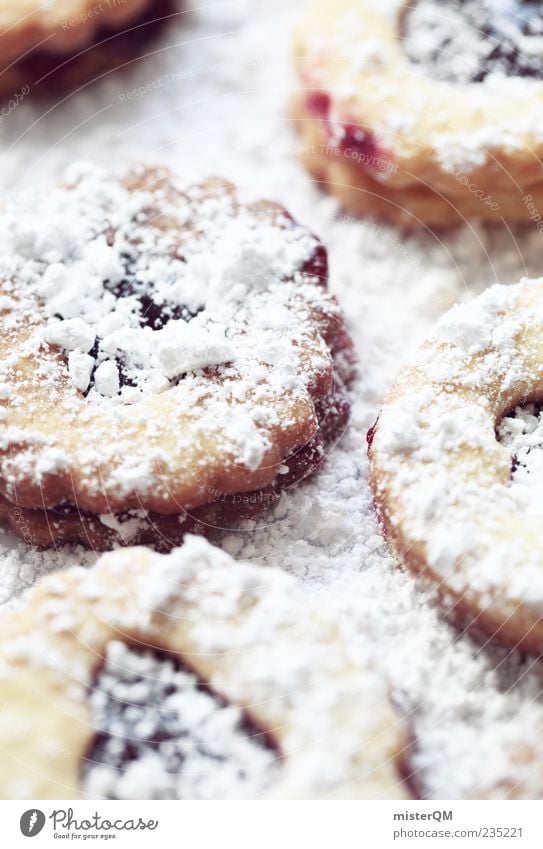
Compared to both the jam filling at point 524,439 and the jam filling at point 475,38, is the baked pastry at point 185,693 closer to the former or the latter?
the jam filling at point 524,439

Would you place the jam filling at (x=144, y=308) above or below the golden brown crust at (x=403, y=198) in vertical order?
below

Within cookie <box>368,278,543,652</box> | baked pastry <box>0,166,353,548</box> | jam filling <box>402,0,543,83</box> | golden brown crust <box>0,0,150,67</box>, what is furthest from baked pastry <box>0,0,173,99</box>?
cookie <box>368,278,543,652</box>

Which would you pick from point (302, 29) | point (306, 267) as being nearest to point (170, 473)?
point (306, 267)

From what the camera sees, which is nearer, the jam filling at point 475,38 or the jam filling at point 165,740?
the jam filling at point 165,740

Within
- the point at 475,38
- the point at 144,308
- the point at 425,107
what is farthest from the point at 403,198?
the point at 144,308

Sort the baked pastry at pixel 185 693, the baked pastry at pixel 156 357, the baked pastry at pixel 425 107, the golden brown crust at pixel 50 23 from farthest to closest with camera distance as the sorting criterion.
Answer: the golden brown crust at pixel 50 23 < the baked pastry at pixel 425 107 < the baked pastry at pixel 156 357 < the baked pastry at pixel 185 693

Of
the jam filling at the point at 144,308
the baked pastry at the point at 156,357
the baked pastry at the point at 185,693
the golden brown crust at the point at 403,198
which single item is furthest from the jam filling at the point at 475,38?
the baked pastry at the point at 185,693

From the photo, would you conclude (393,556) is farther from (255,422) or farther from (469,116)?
Answer: (469,116)

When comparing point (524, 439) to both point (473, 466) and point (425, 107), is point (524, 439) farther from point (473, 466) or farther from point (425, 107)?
point (425, 107)
